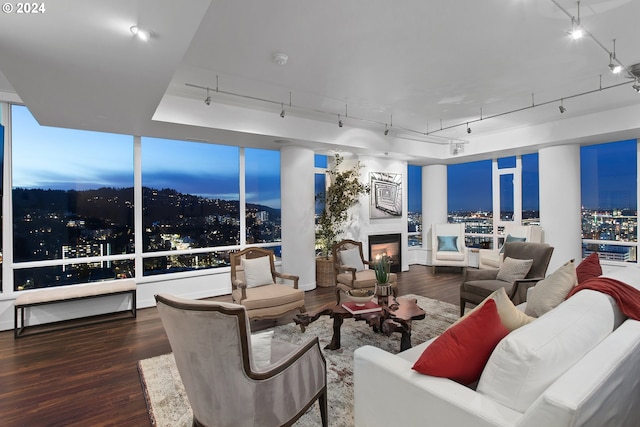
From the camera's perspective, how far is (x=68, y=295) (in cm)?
387

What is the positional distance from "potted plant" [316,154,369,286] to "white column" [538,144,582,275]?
3.35 meters

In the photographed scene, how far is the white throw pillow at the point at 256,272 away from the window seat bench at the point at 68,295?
158 cm

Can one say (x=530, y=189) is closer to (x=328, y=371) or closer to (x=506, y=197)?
(x=506, y=197)

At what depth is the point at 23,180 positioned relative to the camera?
4.12 metres

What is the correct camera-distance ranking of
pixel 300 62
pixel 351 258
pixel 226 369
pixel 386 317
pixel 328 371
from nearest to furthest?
1. pixel 226 369
2. pixel 328 371
3. pixel 386 317
4. pixel 300 62
5. pixel 351 258

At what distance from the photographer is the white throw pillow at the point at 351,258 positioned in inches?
203

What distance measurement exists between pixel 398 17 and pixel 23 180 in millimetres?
4883

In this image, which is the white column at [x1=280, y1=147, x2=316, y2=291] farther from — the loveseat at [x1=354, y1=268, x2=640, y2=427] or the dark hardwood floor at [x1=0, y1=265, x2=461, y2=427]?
the loveseat at [x1=354, y1=268, x2=640, y2=427]

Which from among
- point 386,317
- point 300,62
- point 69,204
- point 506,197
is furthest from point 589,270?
point 69,204

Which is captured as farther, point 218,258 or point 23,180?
point 218,258

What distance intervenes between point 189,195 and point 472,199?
6.49 meters

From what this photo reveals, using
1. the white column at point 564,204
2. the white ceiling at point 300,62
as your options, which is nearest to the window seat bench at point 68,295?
the white ceiling at point 300,62

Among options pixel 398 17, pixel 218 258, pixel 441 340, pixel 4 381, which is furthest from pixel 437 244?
pixel 4 381

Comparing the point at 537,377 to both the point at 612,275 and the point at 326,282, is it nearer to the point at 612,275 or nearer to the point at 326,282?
the point at 612,275
